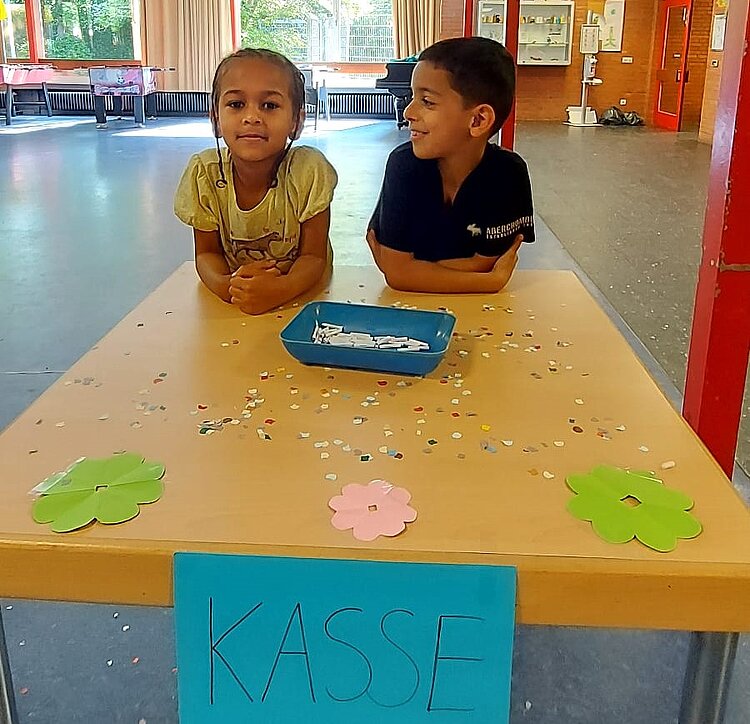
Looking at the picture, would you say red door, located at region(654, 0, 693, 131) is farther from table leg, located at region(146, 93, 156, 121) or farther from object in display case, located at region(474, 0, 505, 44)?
table leg, located at region(146, 93, 156, 121)

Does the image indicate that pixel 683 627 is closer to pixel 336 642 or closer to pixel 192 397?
pixel 336 642

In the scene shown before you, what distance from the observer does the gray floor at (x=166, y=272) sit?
1169mm

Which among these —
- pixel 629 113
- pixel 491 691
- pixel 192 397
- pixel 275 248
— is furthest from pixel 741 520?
pixel 629 113

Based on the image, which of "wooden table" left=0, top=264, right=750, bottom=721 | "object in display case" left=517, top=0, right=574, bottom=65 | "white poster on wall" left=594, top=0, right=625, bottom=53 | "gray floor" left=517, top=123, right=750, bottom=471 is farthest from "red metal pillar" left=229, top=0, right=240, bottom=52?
"wooden table" left=0, top=264, right=750, bottom=721

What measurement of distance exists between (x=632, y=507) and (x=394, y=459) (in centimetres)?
21

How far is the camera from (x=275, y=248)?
4.71 feet

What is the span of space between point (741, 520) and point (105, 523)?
49 cm

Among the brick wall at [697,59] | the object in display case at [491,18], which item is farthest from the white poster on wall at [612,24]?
the object in display case at [491,18]

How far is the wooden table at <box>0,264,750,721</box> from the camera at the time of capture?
2.02ft

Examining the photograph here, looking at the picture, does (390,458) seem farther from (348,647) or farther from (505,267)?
(505,267)

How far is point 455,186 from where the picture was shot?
1387mm

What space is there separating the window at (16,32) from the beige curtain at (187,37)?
1.69m

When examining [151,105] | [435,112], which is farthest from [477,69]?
[151,105]

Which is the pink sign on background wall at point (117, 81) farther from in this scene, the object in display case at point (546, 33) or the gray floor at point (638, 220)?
the object in display case at point (546, 33)
